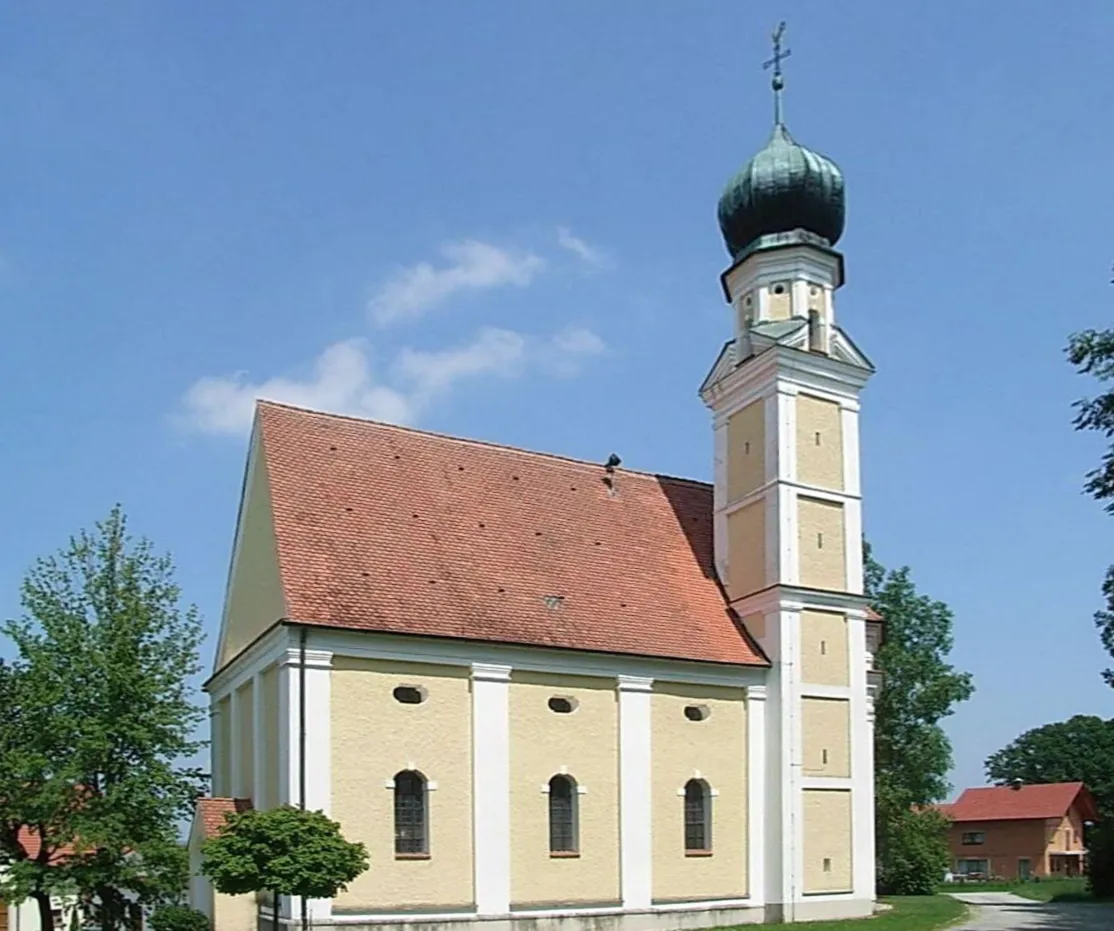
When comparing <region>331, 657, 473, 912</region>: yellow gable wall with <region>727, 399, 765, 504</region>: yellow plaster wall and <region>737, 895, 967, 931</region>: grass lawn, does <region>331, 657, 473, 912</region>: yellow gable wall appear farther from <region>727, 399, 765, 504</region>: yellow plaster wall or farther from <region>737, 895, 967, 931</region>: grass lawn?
<region>727, 399, 765, 504</region>: yellow plaster wall

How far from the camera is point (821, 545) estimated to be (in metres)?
33.7

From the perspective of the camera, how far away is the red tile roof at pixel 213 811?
2733 centimetres

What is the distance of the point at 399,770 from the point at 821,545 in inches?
494

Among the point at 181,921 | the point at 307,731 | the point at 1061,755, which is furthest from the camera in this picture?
the point at 1061,755

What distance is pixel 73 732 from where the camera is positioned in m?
32.2

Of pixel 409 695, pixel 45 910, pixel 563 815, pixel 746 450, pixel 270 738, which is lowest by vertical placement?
pixel 45 910

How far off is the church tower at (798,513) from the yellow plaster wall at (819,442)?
0.15ft

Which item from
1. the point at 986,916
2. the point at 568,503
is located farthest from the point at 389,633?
the point at 986,916

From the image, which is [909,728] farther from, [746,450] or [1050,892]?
[746,450]

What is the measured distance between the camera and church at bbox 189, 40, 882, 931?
27.1 metres

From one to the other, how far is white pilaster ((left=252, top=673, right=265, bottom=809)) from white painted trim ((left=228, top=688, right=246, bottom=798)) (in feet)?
5.97

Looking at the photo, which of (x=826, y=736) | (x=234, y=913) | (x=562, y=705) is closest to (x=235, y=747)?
(x=234, y=913)

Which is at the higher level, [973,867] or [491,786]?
[491,786]

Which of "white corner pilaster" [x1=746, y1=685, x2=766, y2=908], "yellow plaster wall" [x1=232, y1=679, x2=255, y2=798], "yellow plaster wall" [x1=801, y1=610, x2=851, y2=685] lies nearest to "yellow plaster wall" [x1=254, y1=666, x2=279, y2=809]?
"yellow plaster wall" [x1=232, y1=679, x2=255, y2=798]
